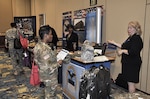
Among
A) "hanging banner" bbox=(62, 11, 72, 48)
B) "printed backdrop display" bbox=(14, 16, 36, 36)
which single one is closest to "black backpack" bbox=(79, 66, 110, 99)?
"hanging banner" bbox=(62, 11, 72, 48)

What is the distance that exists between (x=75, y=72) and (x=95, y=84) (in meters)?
0.60

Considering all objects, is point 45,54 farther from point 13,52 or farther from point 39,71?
point 13,52

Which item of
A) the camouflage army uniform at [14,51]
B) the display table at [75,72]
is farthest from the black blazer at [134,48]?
the camouflage army uniform at [14,51]

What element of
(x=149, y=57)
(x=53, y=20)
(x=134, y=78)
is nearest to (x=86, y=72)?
(x=134, y=78)

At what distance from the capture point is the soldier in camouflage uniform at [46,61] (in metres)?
2.29

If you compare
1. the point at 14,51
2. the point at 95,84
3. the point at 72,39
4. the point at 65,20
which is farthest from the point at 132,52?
the point at 65,20

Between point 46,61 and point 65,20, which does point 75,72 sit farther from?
point 65,20

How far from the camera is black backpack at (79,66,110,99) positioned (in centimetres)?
234

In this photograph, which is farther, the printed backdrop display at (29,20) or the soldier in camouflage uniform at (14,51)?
the printed backdrop display at (29,20)

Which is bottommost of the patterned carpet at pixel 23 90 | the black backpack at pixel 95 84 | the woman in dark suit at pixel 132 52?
the patterned carpet at pixel 23 90

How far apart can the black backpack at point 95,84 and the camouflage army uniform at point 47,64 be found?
46 cm

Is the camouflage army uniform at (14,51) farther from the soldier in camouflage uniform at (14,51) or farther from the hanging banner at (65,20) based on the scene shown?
the hanging banner at (65,20)

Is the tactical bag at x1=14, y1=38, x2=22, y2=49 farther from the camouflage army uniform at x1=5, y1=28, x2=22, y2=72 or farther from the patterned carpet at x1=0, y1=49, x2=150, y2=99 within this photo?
the patterned carpet at x1=0, y1=49, x2=150, y2=99

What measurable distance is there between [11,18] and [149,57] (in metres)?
9.08
